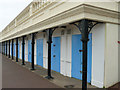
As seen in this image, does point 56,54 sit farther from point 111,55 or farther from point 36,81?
point 111,55

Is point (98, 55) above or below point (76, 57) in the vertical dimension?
above

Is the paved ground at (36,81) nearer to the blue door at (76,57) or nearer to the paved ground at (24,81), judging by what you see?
the paved ground at (24,81)

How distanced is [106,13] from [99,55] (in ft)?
6.22

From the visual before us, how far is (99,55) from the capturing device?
516cm

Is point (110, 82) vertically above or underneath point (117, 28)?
underneath

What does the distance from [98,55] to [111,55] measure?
0.61 metres

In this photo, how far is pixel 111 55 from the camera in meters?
5.20

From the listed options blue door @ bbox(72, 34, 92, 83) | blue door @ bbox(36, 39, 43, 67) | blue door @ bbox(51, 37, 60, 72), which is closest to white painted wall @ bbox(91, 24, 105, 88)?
blue door @ bbox(72, 34, 92, 83)

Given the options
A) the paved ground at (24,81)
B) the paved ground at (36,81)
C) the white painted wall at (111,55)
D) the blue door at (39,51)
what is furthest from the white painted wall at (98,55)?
the blue door at (39,51)

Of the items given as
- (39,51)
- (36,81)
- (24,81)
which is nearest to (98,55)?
(36,81)

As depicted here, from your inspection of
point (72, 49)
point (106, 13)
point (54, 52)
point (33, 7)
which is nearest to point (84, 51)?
point (106, 13)

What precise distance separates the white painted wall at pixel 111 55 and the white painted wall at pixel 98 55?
0.17 m

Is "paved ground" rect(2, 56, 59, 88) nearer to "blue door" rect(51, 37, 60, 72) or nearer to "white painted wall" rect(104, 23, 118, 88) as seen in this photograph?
"blue door" rect(51, 37, 60, 72)

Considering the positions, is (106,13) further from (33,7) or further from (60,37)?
(33,7)
